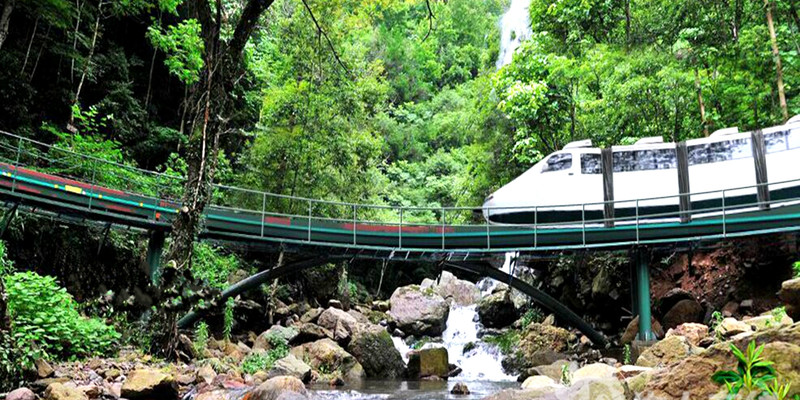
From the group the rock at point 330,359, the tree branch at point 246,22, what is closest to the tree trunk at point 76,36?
the rock at point 330,359

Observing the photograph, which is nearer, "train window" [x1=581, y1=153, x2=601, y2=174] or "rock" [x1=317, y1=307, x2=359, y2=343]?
"train window" [x1=581, y1=153, x2=601, y2=174]

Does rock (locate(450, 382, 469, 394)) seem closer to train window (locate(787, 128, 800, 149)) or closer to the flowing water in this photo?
the flowing water

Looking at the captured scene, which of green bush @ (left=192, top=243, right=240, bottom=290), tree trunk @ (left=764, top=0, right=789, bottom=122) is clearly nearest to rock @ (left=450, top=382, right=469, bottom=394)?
green bush @ (left=192, top=243, right=240, bottom=290)

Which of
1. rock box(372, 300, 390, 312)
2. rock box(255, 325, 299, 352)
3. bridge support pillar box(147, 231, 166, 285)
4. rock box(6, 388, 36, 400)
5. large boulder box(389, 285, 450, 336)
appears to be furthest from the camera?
rock box(372, 300, 390, 312)

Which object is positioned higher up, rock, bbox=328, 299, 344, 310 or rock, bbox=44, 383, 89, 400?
rock, bbox=328, 299, 344, 310

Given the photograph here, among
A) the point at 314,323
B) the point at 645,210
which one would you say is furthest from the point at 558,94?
the point at 314,323

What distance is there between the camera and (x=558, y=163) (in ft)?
59.2

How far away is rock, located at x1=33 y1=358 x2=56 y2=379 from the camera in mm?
8164

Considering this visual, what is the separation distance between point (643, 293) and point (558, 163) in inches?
181

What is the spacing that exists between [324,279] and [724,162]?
46.4 ft

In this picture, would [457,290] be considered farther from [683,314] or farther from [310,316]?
[683,314]

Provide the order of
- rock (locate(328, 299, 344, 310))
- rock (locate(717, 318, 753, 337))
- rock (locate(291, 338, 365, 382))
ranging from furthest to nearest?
1. rock (locate(328, 299, 344, 310))
2. rock (locate(291, 338, 365, 382))
3. rock (locate(717, 318, 753, 337))

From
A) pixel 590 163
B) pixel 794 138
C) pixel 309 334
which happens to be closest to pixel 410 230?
pixel 309 334

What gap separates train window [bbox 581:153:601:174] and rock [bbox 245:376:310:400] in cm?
1151
